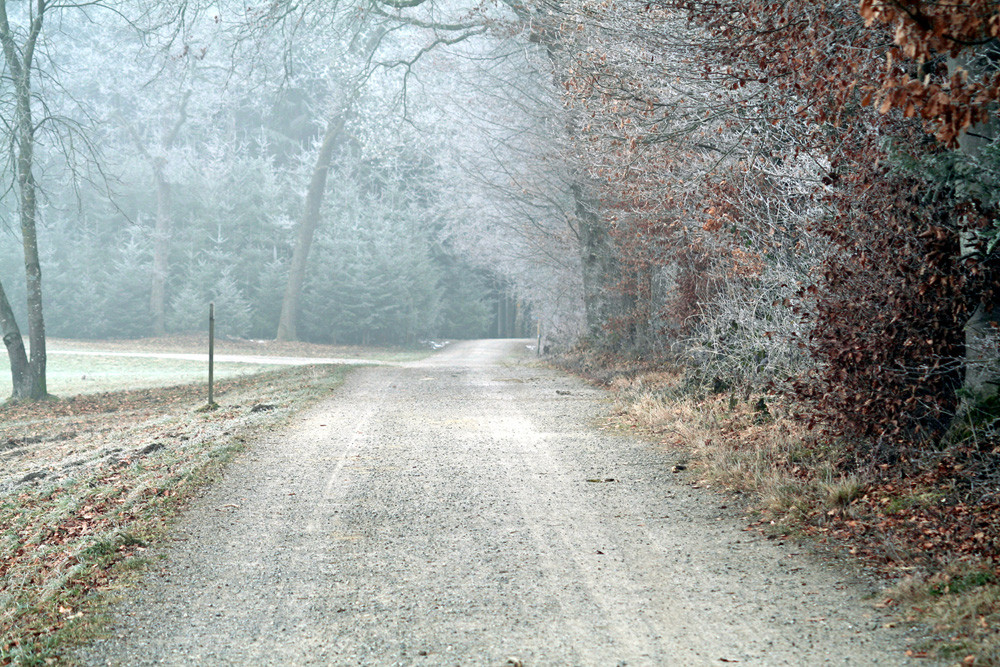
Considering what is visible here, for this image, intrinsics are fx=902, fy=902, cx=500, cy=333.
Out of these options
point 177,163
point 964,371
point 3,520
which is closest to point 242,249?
point 177,163

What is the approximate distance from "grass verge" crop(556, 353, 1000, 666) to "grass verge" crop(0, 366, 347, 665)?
4.19 m

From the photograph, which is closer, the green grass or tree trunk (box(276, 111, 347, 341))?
the green grass

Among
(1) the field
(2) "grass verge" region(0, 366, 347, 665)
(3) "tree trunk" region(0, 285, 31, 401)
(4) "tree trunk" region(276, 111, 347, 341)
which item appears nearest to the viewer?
(2) "grass verge" region(0, 366, 347, 665)

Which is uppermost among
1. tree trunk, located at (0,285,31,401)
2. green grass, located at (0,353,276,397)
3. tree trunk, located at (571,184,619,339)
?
tree trunk, located at (571,184,619,339)

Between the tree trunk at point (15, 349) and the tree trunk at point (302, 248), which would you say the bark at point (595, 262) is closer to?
the tree trunk at point (15, 349)

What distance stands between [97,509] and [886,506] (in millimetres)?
6019

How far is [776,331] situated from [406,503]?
4573mm

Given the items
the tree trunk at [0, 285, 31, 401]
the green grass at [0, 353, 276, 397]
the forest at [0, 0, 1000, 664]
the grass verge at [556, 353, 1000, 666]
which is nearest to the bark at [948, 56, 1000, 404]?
the forest at [0, 0, 1000, 664]

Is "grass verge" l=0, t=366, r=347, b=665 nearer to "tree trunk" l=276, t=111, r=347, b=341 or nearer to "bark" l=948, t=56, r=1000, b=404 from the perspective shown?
"bark" l=948, t=56, r=1000, b=404

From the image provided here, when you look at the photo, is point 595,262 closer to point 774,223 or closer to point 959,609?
point 774,223

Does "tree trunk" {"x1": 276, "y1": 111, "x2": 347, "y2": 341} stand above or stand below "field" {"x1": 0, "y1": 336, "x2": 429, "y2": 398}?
above

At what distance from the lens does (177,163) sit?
148 ft

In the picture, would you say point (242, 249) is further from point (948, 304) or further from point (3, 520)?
point (948, 304)

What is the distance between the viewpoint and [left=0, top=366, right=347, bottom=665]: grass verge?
15.4 feet
